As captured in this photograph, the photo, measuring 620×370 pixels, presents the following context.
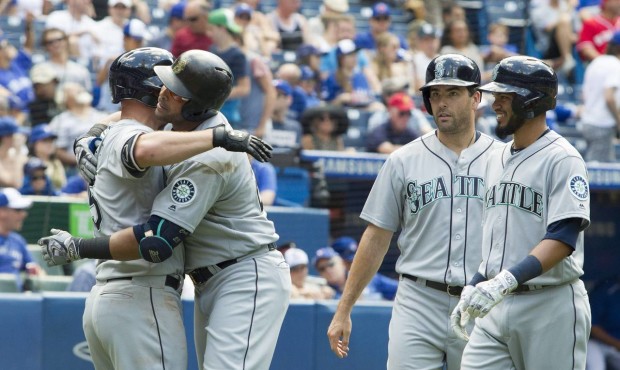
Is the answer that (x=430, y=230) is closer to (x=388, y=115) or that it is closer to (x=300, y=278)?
(x=300, y=278)

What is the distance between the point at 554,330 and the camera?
4.47 m

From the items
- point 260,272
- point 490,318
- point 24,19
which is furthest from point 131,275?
point 24,19

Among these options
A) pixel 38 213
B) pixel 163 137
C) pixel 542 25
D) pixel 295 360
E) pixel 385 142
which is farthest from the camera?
pixel 542 25

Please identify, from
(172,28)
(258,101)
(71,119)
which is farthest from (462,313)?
(172,28)

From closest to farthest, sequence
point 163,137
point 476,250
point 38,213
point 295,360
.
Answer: point 163,137, point 476,250, point 295,360, point 38,213

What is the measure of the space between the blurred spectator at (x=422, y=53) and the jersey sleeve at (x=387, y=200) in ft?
20.9

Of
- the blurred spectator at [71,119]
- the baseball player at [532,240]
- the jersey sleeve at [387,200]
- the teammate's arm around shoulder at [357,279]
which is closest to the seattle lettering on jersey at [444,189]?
the jersey sleeve at [387,200]

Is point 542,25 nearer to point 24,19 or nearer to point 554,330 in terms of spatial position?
point 24,19

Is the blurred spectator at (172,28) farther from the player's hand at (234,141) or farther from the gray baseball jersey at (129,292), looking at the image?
the player's hand at (234,141)

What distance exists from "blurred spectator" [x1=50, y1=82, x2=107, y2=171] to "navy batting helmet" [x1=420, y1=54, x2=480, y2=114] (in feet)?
14.8

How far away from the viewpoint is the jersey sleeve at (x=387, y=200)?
521 centimetres

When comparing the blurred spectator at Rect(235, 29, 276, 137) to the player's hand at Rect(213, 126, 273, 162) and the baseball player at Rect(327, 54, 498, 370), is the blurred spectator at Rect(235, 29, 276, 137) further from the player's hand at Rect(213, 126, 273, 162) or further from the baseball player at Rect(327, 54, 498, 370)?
the player's hand at Rect(213, 126, 273, 162)

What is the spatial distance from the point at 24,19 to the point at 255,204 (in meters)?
6.55

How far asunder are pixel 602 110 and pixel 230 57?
12.1 ft
